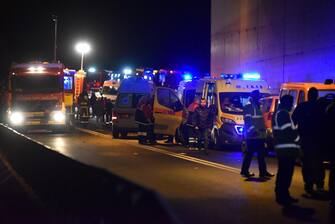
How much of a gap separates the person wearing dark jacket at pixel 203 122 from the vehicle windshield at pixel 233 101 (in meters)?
0.53

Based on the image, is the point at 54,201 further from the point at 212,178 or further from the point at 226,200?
the point at 212,178

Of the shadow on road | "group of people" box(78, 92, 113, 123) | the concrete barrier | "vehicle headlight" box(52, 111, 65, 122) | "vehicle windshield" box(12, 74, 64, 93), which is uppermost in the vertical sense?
"vehicle windshield" box(12, 74, 64, 93)

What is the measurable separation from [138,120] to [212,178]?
382 inches

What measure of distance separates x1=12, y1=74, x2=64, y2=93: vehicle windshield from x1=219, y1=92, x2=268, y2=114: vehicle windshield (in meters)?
9.71

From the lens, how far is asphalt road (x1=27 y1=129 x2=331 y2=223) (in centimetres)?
941

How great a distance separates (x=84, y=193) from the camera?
24.4 feet

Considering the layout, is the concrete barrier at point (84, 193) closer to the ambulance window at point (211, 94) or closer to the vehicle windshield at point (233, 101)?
the vehicle windshield at point (233, 101)

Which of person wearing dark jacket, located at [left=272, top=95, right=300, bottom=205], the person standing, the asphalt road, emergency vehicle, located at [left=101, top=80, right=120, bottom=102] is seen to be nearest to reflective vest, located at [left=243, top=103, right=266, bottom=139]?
the person standing

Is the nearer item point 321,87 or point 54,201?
point 54,201

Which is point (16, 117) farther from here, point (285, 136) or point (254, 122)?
point (285, 136)

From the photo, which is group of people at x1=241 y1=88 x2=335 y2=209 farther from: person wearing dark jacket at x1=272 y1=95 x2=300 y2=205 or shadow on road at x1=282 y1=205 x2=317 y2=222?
shadow on road at x1=282 y1=205 x2=317 y2=222

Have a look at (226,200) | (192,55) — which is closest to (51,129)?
Answer: (226,200)

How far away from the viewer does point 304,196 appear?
36.1ft

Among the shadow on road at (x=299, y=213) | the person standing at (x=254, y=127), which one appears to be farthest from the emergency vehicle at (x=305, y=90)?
the shadow on road at (x=299, y=213)
